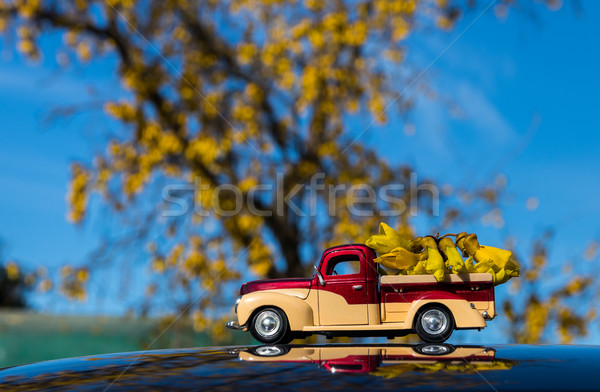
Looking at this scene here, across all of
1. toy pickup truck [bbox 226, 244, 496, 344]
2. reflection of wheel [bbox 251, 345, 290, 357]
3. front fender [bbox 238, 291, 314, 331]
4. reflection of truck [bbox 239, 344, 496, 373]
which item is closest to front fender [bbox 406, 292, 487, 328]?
toy pickup truck [bbox 226, 244, 496, 344]

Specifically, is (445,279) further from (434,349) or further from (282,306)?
(282,306)

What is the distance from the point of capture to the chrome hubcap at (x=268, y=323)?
2.15 metres

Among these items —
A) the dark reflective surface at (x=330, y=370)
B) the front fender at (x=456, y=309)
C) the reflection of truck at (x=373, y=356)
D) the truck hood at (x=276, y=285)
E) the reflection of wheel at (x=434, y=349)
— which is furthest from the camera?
the truck hood at (x=276, y=285)

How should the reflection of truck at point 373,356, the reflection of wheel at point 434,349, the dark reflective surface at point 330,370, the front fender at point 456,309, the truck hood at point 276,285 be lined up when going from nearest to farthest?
the dark reflective surface at point 330,370 < the reflection of truck at point 373,356 < the reflection of wheel at point 434,349 < the front fender at point 456,309 < the truck hood at point 276,285

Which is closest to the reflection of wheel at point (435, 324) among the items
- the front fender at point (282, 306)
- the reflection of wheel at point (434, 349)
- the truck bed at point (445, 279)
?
the truck bed at point (445, 279)

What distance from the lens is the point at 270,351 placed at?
175 cm

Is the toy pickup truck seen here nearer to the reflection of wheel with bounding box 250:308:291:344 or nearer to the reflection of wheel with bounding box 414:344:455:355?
the reflection of wheel with bounding box 250:308:291:344

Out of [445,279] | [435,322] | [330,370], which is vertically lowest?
[330,370]

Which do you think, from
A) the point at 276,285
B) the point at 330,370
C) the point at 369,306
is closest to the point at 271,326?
the point at 276,285

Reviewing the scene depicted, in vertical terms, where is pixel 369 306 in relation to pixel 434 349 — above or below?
above

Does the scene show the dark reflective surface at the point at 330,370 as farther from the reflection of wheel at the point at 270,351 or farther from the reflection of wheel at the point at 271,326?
the reflection of wheel at the point at 271,326

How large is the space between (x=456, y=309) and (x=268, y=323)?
2.20 feet

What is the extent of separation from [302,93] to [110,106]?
279 centimetres

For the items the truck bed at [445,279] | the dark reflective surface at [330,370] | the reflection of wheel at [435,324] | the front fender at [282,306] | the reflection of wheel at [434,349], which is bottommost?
the dark reflective surface at [330,370]
